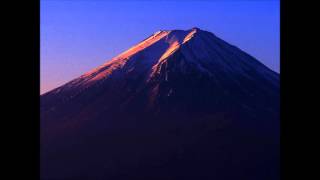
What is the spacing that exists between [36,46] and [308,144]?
3.06 ft

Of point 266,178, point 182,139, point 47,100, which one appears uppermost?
point 47,100

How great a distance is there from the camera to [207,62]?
60906 millimetres

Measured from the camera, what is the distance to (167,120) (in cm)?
5284

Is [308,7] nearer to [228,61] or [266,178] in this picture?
[266,178]

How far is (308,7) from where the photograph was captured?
1604mm

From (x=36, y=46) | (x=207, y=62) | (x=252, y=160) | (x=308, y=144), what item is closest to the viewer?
(x=308, y=144)

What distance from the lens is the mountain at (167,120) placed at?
47.2 m

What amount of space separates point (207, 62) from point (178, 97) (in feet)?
22.7

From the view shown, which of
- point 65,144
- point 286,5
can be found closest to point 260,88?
point 65,144

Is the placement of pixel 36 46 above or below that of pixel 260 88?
below

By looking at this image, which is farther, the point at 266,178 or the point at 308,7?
the point at 266,178

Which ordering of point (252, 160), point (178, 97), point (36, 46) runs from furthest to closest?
point (178, 97) → point (252, 160) → point (36, 46)

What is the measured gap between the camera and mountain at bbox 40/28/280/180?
47188 mm

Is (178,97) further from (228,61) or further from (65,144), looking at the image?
(65,144)
